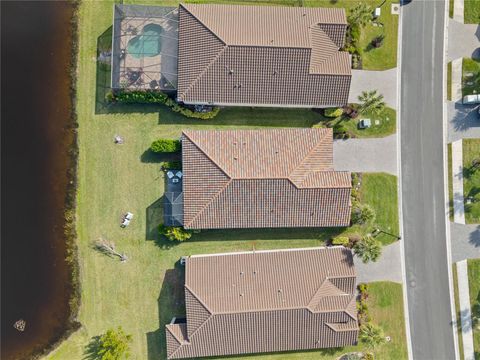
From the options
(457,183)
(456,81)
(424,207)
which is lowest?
(424,207)

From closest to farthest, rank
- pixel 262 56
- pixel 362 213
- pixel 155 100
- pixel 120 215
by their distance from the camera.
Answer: pixel 262 56 → pixel 362 213 → pixel 155 100 → pixel 120 215

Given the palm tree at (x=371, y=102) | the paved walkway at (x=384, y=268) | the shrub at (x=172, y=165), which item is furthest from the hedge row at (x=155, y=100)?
the paved walkway at (x=384, y=268)

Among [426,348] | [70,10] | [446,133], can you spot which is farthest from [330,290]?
[70,10]

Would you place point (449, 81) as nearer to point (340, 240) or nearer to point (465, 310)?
point (340, 240)

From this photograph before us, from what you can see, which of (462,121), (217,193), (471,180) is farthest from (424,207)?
(217,193)

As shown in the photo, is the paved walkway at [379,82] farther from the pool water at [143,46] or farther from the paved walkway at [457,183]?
the pool water at [143,46]

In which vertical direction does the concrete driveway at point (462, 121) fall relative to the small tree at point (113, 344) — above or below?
above

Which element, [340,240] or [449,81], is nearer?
[340,240]

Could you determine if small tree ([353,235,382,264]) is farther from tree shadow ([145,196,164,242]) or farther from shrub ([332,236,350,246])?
tree shadow ([145,196,164,242])
